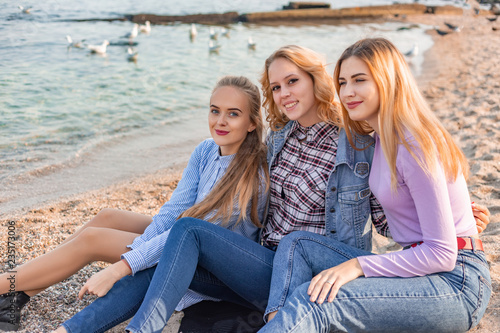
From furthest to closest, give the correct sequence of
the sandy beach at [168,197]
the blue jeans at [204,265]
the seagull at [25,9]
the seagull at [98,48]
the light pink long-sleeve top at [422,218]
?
1. the seagull at [25,9]
2. the seagull at [98,48]
3. the sandy beach at [168,197]
4. the blue jeans at [204,265]
5. the light pink long-sleeve top at [422,218]

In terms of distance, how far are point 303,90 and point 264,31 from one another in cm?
1557

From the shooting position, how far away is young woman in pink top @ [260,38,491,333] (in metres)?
2.26

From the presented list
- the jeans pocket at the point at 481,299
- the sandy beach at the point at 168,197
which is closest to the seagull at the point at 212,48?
the sandy beach at the point at 168,197

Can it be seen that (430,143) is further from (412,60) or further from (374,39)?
(412,60)

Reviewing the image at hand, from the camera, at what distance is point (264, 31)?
17.9m

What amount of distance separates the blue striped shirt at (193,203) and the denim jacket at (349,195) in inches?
17.6

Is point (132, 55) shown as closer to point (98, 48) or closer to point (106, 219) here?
point (98, 48)

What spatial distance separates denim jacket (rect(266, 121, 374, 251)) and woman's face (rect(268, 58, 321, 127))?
0.33 metres

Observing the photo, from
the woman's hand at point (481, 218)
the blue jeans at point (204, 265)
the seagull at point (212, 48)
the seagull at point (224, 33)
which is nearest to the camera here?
the blue jeans at point (204, 265)

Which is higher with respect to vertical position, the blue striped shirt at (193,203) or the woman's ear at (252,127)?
the woman's ear at (252,127)

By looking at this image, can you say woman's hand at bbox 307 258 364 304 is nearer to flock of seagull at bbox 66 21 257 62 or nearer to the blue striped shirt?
the blue striped shirt

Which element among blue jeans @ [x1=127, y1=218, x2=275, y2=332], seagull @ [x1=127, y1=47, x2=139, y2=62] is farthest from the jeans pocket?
seagull @ [x1=127, y1=47, x2=139, y2=62]

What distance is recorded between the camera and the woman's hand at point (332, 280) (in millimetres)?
2242

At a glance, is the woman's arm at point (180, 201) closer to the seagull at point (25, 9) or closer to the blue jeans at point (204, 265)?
the blue jeans at point (204, 265)
